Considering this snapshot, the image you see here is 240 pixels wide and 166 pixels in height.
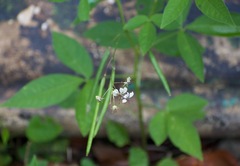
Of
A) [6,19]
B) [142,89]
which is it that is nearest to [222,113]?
[142,89]

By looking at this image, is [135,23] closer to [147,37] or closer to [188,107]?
[147,37]

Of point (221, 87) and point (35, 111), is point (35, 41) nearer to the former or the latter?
point (35, 111)

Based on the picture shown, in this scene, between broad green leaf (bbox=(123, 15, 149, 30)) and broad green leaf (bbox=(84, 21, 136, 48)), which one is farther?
broad green leaf (bbox=(84, 21, 136, 48))

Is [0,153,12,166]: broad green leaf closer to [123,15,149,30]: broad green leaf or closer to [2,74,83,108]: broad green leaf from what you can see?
[2,74,83,108]: broad green leaf

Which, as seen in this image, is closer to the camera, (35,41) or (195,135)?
(195,135)

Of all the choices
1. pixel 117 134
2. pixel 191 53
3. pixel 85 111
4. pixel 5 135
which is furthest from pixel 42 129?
pixel 191 53

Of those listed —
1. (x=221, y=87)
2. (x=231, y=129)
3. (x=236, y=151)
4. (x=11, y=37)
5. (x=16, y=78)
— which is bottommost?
(x=236, y=151)

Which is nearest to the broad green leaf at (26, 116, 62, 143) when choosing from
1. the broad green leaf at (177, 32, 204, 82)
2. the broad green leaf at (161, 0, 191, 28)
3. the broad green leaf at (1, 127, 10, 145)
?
the broad green leaf at (1, 127, 10, 145)
